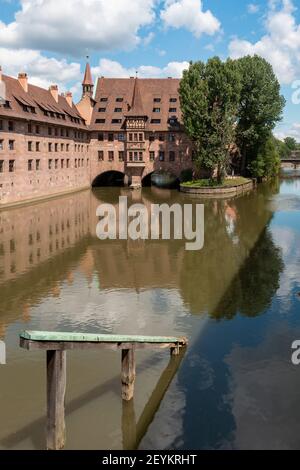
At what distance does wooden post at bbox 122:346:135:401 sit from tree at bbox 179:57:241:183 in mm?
57516

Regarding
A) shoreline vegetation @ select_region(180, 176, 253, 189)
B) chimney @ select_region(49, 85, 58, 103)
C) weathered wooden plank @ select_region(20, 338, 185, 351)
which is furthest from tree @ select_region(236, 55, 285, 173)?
weathered wooden plank @ select_region(20, 338, 185, 351)

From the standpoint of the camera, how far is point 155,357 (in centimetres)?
1487

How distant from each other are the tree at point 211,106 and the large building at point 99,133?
11.6 m

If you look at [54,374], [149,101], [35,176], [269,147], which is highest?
[149,101]

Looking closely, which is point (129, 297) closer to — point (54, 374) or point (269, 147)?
point (54, 374)

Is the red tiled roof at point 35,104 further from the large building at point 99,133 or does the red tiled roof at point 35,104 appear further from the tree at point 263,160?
the tree at point 263,160

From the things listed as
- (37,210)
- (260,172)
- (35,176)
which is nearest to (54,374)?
(37,210)

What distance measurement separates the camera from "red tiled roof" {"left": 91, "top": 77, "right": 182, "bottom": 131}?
3209 inches

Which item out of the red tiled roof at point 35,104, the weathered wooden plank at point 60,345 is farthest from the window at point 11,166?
the weathered wooden plank at point 60,345

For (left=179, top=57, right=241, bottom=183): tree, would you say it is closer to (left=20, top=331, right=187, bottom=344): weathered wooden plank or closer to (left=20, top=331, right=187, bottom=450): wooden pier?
(left=20, top=331, right=187, bottom=344): weathered wooden plank

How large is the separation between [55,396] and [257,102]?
70.9 metres

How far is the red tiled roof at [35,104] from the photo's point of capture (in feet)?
176

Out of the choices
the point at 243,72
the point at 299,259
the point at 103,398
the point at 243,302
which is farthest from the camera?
the point at 243,72

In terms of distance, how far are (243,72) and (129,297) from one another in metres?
60.7
